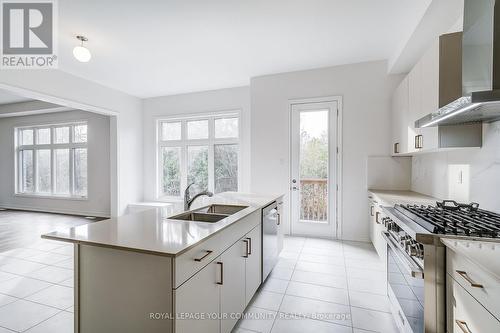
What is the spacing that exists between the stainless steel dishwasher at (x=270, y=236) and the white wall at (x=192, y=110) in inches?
82.7

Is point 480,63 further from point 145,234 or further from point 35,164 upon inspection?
point 35,164

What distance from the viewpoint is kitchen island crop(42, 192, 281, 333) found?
1129mm

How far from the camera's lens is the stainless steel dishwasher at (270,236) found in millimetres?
2396

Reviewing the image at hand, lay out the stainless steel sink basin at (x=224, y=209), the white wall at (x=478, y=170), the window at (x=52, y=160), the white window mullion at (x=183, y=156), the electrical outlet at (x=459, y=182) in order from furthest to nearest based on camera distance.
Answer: the window at (x=52, y=160) < the white window mullion at (x=183, y=156) < the stainless steel sink basin at (x=224, y=209) < the electrical outlet at (x=459, y=182) < the white wall at (x=478, y=170)

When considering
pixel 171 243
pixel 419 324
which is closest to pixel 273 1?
pixel 171 243

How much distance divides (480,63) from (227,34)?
2558 millimetres

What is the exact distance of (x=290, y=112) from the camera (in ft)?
13.8

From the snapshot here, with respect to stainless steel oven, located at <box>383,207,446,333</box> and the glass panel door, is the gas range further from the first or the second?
the glass panel door

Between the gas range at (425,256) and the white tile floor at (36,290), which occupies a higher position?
the gas range at (425,256)

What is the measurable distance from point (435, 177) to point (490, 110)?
1555 millimetres

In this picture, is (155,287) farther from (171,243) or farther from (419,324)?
(419,324)

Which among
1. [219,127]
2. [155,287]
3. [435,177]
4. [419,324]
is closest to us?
[155,287]

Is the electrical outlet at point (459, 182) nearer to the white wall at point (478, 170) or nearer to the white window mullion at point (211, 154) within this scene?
the white wall at point (478, 170)

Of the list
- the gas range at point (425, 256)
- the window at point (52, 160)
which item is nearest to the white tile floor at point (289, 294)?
the gas range at point (425, 256)
